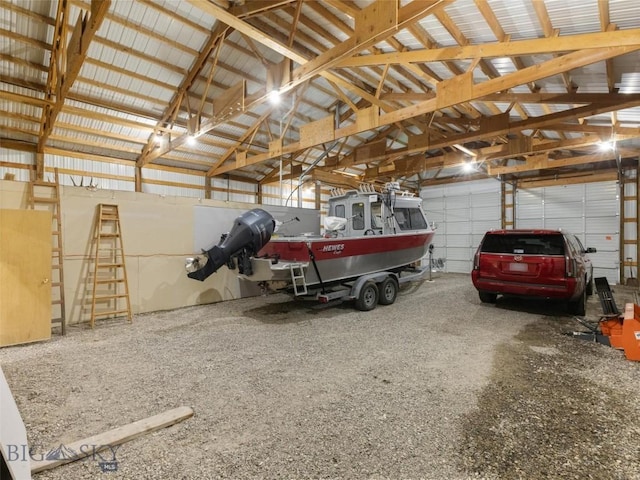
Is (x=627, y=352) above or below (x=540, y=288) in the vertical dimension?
below

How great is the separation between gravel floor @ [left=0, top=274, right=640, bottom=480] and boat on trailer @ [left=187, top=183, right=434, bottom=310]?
2.99 feet

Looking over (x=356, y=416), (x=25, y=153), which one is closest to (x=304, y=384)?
(x=356, y=416)

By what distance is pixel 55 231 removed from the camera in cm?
500

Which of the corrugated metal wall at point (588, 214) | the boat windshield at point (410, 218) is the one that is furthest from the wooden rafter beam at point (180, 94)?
the corrugated metal wall at point (588, 214)

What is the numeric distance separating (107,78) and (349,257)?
663cm

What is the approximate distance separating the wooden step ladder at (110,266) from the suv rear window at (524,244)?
6.64 meters

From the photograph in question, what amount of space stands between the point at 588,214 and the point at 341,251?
1017cm

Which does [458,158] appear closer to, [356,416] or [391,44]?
[391,44]

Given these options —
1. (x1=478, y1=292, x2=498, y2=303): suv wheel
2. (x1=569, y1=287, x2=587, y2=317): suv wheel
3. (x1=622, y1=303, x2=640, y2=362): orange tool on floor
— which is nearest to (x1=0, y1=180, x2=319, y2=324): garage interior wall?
(x1=478, y1=292, x2=498, y2=303): suv wheel

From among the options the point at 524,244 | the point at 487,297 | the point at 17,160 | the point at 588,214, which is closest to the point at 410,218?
the point at 487,297

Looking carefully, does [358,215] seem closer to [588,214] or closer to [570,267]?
[570,267]

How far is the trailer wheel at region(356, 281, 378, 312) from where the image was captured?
19.3 feet

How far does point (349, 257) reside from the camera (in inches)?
231

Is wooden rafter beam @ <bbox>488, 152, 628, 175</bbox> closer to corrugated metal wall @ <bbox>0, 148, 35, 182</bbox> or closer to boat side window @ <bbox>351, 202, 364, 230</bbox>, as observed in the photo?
boat side window @ <bbox>351, 202, 364, 230</bbox>
